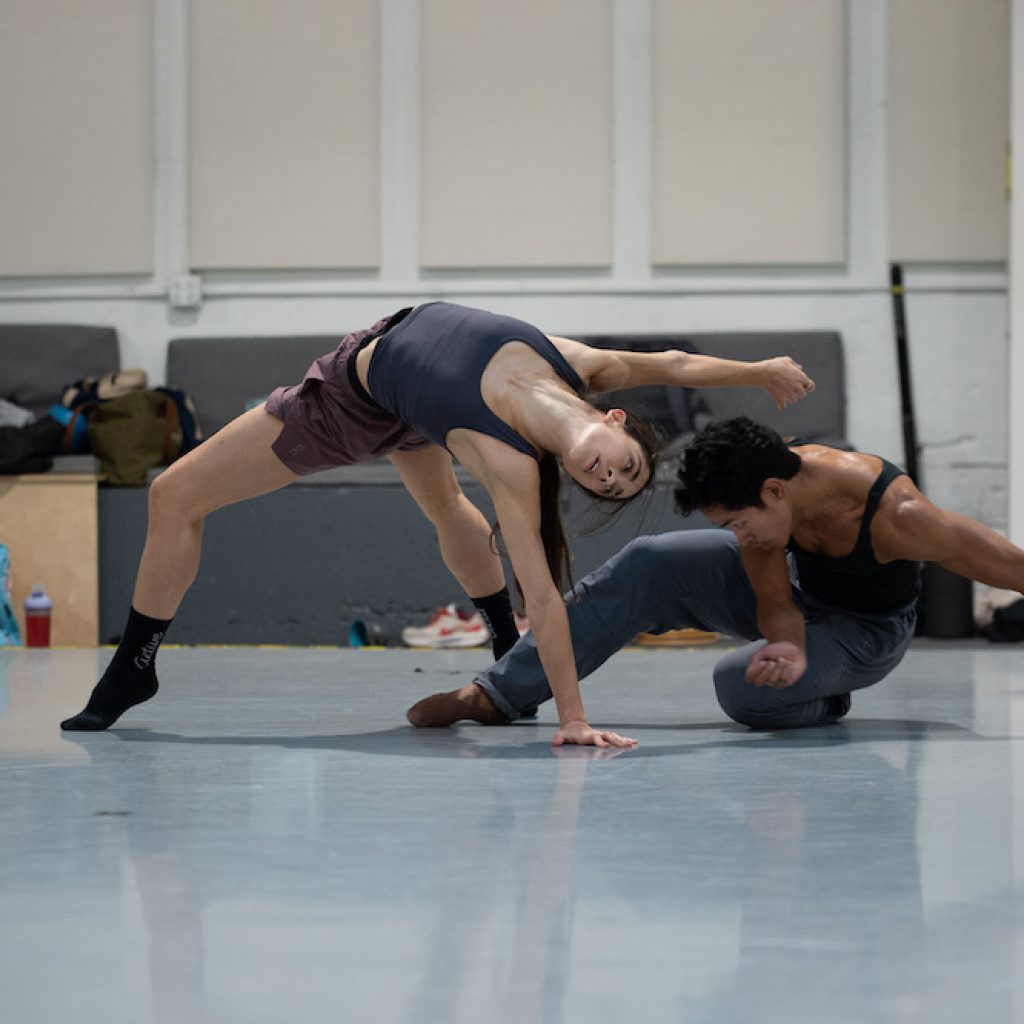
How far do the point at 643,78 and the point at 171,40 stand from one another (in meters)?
2.19

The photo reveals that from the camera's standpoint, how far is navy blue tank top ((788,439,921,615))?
2865mm

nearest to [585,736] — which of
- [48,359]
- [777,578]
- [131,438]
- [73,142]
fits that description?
[777,578]

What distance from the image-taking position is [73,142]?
7.46 metres

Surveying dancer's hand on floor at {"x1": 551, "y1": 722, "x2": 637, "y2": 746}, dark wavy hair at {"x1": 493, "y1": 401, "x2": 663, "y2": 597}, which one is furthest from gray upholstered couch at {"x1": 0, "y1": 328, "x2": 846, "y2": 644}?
dancer's hand on floor at {"x1": 551, "y1": 722, "x2": 637, "y2": 746}

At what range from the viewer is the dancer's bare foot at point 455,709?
124 inches

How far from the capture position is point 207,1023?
1288mm

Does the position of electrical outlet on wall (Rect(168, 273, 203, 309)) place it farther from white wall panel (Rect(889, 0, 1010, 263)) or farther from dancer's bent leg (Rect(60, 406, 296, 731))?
dancer's bent leg (Rect(60, 406, 296, 731))

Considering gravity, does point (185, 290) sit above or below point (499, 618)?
above

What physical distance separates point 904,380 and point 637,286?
1270mm

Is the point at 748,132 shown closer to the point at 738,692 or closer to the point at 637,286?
the point at 637,286

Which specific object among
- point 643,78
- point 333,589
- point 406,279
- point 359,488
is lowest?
point 333,589

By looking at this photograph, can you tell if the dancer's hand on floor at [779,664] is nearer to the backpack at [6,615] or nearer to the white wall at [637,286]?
the backpack at [6,615]

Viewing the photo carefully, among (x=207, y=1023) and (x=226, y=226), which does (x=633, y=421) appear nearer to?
(x=207, y=1023)

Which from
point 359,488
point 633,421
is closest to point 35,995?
point 633,421
